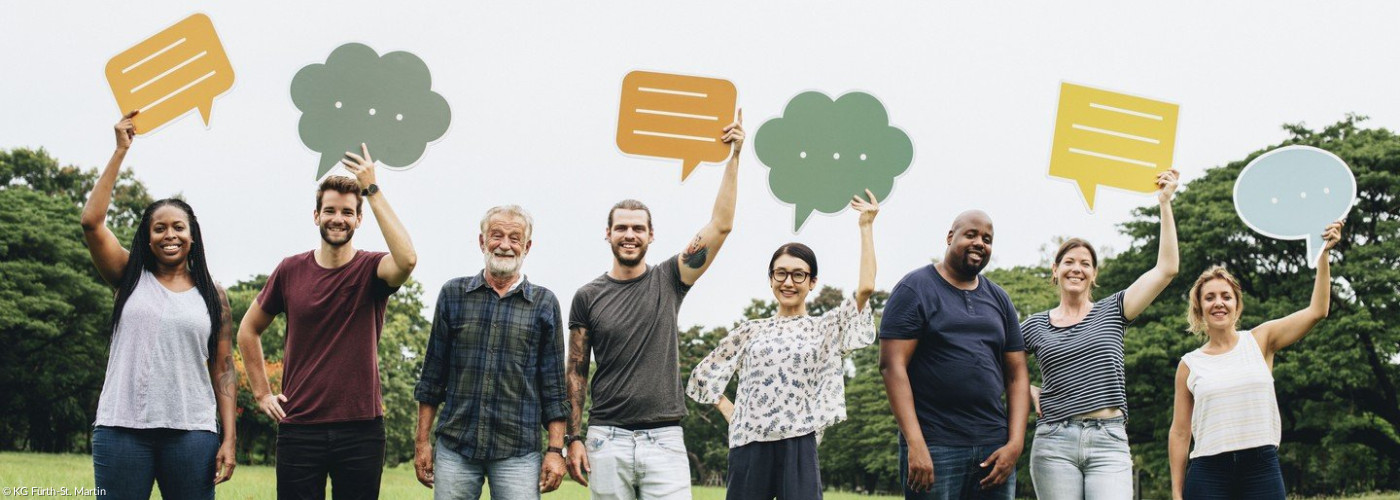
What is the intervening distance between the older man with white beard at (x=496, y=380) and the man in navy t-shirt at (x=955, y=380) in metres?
1.67

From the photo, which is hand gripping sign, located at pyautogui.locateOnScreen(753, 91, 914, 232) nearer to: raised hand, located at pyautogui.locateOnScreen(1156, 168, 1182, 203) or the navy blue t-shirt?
the navy blue t-shirt

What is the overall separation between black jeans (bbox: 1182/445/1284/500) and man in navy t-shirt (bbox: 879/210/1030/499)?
4.59 feet

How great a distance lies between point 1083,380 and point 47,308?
35862 millimetres

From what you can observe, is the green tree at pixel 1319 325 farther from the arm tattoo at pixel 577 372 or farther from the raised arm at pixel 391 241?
the raised arm at pixel 391 241

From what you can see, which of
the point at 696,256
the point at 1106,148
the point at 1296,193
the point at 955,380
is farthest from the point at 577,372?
the point at 1296,193

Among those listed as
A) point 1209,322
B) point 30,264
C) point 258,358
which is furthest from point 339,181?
point 30,264

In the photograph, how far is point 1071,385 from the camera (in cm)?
543

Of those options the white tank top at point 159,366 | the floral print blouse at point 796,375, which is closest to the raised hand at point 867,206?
the floral print blouse at point 796,375

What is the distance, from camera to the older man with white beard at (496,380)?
4832mm

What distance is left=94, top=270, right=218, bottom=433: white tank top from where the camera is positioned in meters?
4.65

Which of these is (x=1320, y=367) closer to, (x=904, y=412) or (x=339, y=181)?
(x=904, y=412)

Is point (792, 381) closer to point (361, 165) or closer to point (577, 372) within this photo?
point (577, 372)

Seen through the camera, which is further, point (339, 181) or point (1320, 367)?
point (1320, 367)

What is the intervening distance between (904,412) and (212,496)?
3.31 meters
